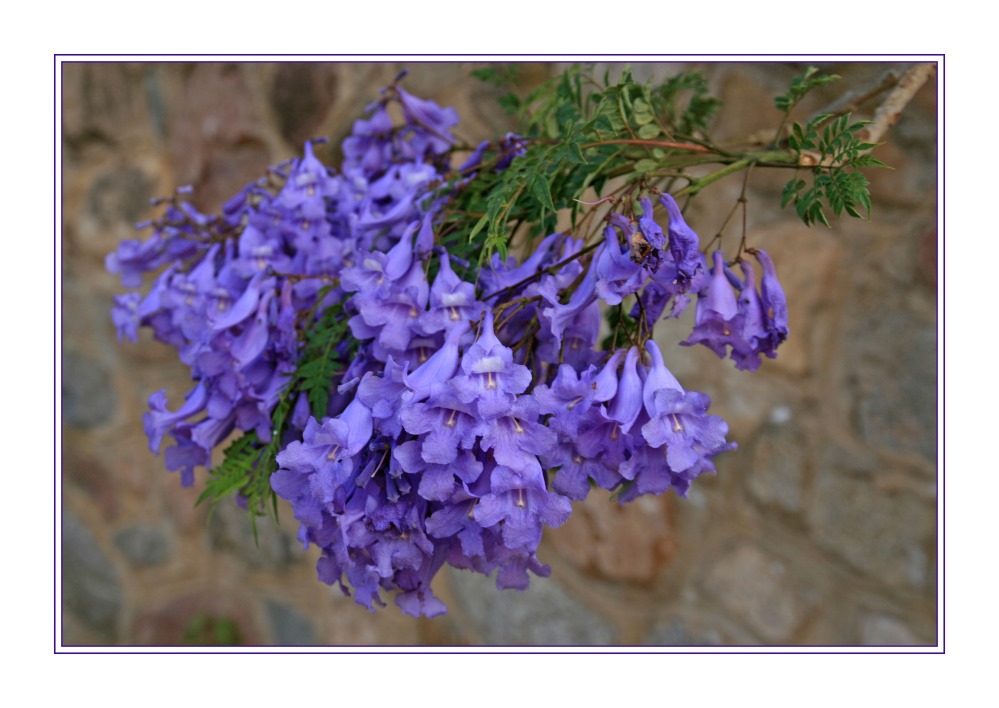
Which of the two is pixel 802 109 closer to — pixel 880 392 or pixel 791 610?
pixel 880 392

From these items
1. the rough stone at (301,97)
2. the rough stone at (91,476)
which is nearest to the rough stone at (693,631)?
the rough stone at (301,97)

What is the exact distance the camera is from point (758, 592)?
5.17ft

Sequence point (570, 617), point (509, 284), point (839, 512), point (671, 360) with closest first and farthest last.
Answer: point (509, 284), point (839, 512), point (671, 360), point (570, 617)

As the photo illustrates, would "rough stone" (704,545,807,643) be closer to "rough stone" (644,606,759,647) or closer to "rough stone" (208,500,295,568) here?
"rough stone" (644,606,759,647)

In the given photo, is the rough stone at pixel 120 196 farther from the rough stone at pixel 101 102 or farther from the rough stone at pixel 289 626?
the rough stone at pixel 289 626

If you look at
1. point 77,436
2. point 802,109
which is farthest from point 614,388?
point 77,436

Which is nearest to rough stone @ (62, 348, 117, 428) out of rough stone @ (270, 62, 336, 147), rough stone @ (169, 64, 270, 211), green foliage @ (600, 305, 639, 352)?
rough stone @ (169, 64, 270, 211)

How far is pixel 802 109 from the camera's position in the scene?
135 cm

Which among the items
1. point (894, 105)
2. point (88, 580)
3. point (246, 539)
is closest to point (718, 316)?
point (894, 105)

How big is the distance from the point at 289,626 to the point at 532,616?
30.9 inches

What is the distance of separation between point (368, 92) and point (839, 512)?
4.20ft

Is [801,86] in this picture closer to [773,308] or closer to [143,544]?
[773,308]

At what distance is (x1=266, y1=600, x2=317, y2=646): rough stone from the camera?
222 centimetres

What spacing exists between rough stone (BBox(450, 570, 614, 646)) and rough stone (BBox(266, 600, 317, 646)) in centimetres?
55
